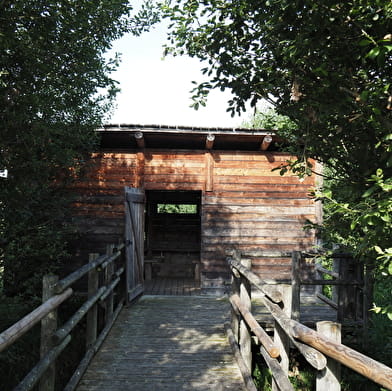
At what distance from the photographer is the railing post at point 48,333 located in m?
3.12

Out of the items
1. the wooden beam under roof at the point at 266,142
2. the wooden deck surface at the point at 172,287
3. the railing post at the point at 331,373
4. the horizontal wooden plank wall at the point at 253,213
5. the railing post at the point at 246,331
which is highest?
the wooden beam under roof at the point at 266,142

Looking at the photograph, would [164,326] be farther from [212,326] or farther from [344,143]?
[344,143]

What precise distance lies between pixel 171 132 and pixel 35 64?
140 inches

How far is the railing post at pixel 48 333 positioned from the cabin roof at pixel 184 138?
4.96 metres

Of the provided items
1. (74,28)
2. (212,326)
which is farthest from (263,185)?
(74,28)

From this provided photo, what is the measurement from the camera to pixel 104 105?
7.04 m

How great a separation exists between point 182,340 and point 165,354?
580 millimetres

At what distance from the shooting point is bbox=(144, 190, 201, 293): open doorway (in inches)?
469

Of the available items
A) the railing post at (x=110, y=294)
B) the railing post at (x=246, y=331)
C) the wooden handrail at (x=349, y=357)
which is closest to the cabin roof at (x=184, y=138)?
the railing post at (x=110, y=294)

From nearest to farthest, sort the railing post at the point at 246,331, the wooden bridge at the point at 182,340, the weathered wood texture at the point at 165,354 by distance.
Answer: the wooden bridge at the point at 182,340
the weathered wood texture at the point at 165,354
the railing post at the point at 246,331

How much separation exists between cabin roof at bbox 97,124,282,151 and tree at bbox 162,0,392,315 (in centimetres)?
344

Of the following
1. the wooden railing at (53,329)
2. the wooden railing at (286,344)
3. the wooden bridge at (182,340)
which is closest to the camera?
the wooden railing at (286,344)

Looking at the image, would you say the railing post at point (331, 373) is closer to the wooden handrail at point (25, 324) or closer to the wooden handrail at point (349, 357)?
the wooden handrail at point (349, 357)

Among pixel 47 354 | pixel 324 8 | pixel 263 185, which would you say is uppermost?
pixel 324 8
